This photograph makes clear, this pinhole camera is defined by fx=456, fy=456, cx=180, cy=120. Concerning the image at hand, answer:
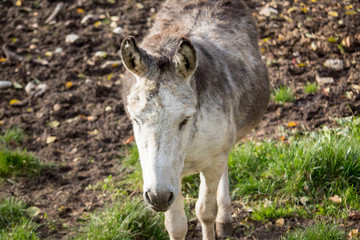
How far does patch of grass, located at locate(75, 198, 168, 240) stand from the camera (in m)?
4.03

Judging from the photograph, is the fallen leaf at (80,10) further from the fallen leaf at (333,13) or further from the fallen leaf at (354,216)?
the fallen leaf at (354,216)

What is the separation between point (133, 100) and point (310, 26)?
14.3ft

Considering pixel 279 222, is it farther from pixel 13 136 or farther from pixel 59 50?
pixel 59 50

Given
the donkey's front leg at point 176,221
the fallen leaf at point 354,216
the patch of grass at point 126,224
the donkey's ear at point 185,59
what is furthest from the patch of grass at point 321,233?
the donkey's ear at point 185,59

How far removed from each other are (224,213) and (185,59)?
1919mm

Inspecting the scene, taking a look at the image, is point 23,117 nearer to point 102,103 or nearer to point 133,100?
point 102,103

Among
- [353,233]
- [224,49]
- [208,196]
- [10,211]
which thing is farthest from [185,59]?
[10,211]

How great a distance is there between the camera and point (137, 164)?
16.8ft

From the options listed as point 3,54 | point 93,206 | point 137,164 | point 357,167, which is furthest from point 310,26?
point 3,54

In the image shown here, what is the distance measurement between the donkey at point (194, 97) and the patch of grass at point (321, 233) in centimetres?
73

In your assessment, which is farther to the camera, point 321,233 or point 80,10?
point 80,10

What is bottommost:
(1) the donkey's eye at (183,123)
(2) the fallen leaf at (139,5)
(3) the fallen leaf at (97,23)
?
(3) the fallen leaf at (97,23)

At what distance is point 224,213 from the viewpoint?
14.2 feet

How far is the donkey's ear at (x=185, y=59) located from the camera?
114 inches
